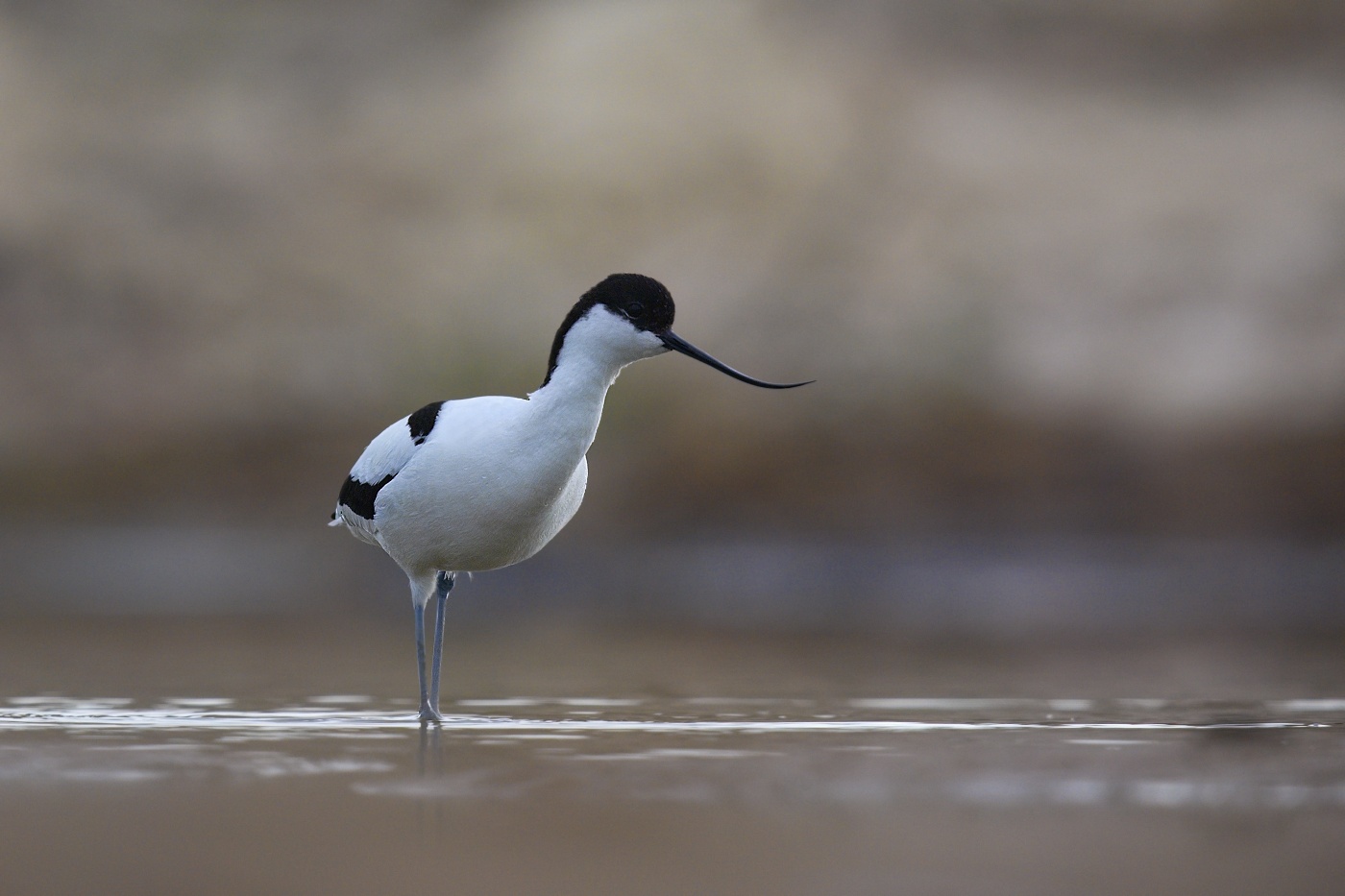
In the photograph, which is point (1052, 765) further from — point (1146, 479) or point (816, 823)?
point (1146, 479)

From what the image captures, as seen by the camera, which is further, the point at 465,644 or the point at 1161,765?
the point at 465,644

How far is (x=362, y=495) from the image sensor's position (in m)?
6.81

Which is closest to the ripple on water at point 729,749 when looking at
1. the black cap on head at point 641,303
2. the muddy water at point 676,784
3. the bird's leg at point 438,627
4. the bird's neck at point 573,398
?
the muddy water at point 676,784

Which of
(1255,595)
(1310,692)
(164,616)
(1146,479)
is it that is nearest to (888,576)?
(1255,595)

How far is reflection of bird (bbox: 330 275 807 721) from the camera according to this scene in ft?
20.0

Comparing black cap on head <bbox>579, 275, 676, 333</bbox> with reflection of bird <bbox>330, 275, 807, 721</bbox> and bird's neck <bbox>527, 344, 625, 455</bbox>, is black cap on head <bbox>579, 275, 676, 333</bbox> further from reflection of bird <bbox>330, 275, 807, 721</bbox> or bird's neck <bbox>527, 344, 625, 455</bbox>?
bird's neck <bbox>527, 344, 625, 455</bbox>

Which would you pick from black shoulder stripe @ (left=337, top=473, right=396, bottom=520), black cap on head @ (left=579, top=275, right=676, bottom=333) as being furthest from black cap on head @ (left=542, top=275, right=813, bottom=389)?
black shoulder stripe @ (left=337, top=473, right=396, bottom=520)

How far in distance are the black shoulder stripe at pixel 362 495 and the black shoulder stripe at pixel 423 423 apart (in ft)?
0.64

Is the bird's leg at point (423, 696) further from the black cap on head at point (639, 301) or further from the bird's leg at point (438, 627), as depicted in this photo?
the black cap on head at point (639, 301)

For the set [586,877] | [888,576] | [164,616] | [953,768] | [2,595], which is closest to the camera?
[586,877]

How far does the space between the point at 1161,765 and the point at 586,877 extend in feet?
6.97

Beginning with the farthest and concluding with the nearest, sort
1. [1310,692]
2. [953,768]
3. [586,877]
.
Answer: [1310,692], [953,768], [586,877]

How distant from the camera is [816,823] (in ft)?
13.8

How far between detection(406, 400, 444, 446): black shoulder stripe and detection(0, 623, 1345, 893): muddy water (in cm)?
107
